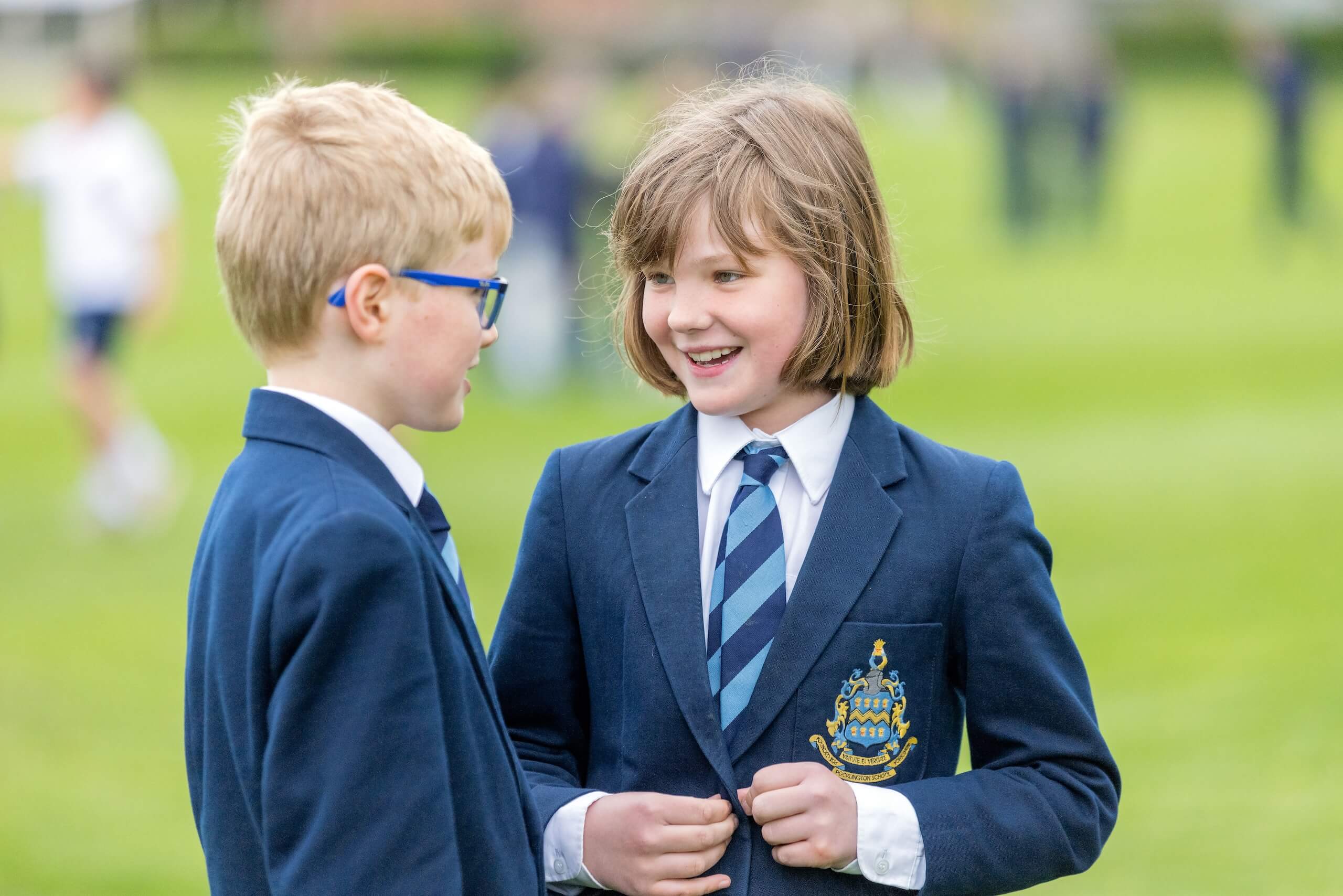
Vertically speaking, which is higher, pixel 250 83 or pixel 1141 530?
pixel 250 83

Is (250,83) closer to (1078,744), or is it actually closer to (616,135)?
(616,135)

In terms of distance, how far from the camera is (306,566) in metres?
1.46

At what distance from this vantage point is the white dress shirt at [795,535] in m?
1.76

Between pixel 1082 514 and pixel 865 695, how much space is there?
6972 millimetres

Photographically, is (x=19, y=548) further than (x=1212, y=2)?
No

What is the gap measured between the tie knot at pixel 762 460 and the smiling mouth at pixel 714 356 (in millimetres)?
109

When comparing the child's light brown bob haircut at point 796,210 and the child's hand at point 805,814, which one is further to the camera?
the child's light brown bob haircut at point 796,210

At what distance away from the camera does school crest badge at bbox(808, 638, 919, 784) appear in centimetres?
179

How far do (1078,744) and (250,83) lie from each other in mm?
33522

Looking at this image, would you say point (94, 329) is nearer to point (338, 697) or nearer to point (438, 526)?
point (438, 526)

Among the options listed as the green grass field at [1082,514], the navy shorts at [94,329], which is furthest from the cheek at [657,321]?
the navy shorts at [94,329]

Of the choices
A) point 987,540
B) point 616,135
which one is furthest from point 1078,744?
point 616,135

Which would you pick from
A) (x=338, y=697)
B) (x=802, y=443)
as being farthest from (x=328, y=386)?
(x=802, y=443)

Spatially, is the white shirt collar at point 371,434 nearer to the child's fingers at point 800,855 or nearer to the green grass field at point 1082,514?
the child's fingers at point 800,855
